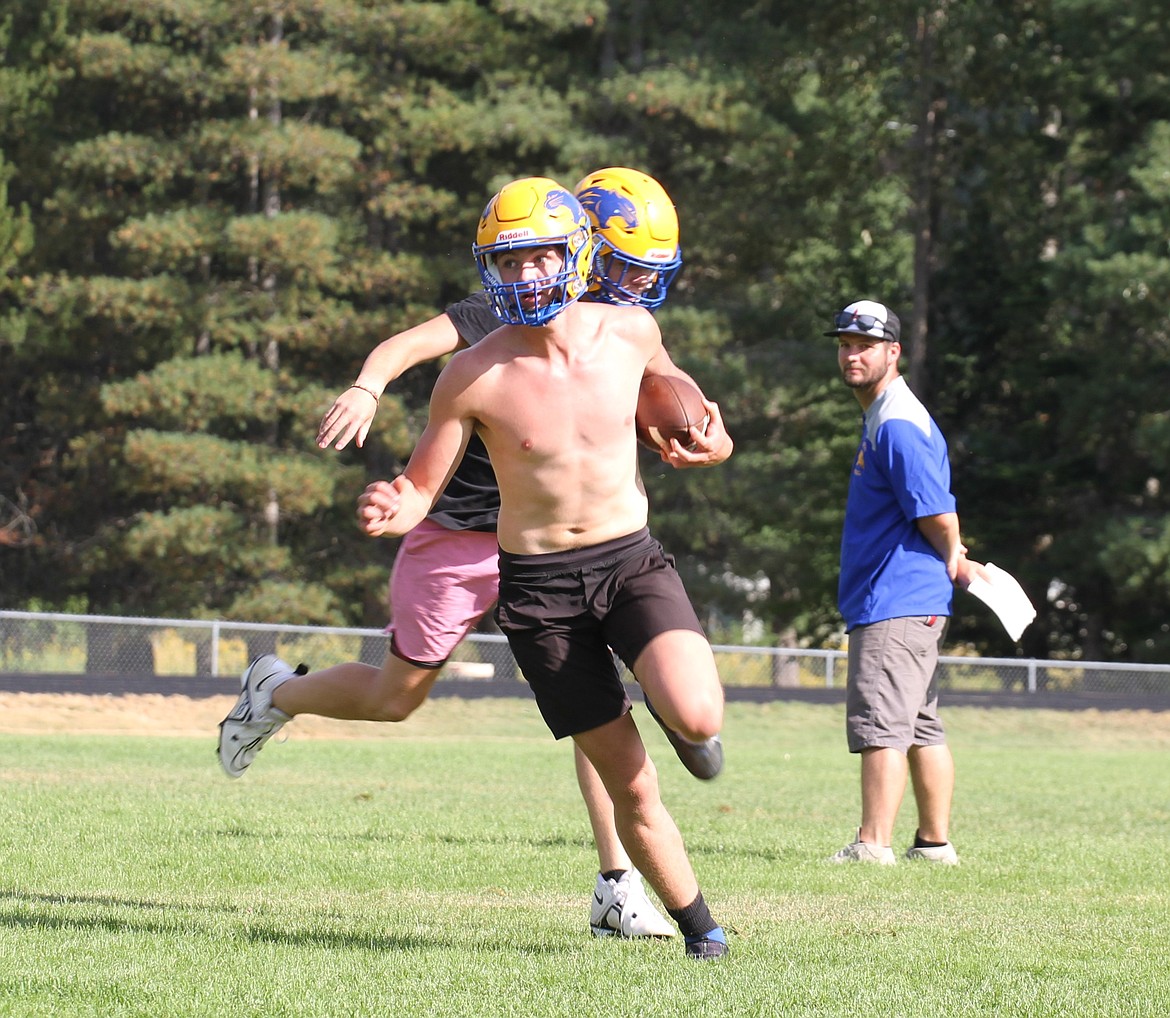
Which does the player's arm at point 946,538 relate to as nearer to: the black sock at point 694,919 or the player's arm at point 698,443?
the player's arm at point 698,443

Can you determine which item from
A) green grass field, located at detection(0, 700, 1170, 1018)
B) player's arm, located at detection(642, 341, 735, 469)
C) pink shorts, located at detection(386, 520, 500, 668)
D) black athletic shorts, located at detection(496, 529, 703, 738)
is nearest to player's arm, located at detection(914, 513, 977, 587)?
green grass field, located at detection(0, 700, 1170, 1018)

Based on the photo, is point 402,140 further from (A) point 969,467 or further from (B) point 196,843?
(B) point 196,843

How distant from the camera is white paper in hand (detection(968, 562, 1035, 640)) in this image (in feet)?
25.7

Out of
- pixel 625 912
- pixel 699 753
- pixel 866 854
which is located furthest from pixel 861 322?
pixel 699 753

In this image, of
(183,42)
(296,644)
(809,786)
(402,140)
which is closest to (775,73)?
(402,140)

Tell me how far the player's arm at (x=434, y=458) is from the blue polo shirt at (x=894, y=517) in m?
3.03

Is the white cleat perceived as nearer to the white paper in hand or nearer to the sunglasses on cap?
the white paper in hand

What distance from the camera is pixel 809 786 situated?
12.8 m

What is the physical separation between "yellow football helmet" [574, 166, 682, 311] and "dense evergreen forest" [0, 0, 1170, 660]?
23903 mm

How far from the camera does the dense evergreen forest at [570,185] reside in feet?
99.3

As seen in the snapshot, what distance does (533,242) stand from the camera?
5172 millimetres

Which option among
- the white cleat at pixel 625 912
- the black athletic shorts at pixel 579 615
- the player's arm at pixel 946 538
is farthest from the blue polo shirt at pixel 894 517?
the black athletic shorts at pixel 579 615

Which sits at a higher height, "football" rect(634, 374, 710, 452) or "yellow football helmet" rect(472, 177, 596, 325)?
"yellow football helmet" rect(472, 177, 596, 325)

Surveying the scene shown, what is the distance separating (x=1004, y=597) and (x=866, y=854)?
1285 mm
